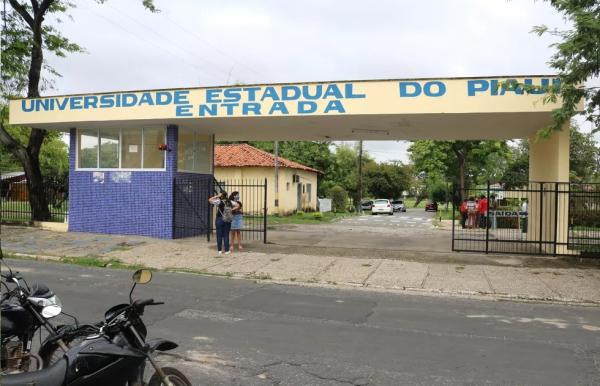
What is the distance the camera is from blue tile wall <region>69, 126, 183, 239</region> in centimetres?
1611

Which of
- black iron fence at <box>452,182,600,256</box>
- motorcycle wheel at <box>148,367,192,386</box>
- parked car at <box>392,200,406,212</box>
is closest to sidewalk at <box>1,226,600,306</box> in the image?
black iron fence at <box>452,182,600,256</box>

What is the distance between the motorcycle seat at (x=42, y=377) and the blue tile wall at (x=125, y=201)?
43.9 feet

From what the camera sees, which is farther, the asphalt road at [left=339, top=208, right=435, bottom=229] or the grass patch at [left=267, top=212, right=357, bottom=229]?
the asphalt road at [left=339, top=208, right=435, bottom=229]

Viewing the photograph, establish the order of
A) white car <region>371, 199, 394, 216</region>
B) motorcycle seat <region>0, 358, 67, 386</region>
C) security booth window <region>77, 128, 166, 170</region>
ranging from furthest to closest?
white car <region>371, 199, 394, 216</region>, security booth window <region>77, 128, 166, 170</region>, motorcycle seat <region>0, 358, 67, 386</region>

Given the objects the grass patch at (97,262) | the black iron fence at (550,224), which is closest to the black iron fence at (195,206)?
the grass patch at (97,262)

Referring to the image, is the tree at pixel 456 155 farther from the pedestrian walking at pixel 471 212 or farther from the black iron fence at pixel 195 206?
the black iron fence at pixel 195 206

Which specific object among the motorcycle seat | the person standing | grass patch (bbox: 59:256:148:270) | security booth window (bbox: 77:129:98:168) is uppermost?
security booth window (bbox: 77:129:98:168)

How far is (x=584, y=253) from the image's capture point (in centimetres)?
1318

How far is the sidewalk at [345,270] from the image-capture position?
10.1m

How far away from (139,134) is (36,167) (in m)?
5.15

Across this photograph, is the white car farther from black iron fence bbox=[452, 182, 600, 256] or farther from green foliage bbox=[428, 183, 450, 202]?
black iron fence bbox=[452, 182, 600, 256]

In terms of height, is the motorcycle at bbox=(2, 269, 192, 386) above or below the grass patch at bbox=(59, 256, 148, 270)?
above

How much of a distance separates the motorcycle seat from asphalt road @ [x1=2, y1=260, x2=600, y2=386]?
85.0 inches

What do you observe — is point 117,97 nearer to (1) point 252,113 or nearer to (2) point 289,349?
(1) point 252,113
